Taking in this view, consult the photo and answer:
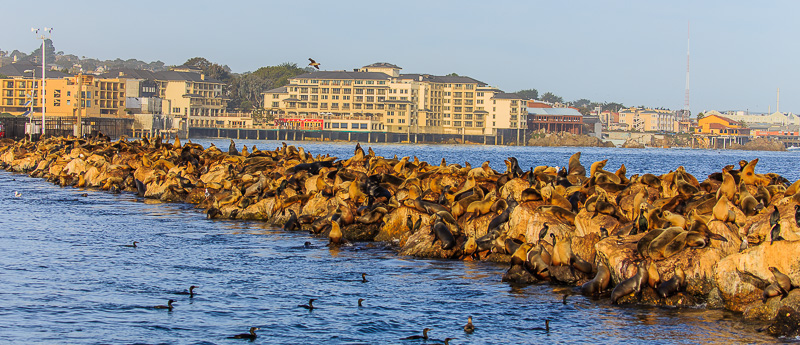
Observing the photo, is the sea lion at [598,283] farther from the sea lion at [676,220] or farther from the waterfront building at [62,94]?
the waterfront building at [62,94]

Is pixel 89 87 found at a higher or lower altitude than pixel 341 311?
higher

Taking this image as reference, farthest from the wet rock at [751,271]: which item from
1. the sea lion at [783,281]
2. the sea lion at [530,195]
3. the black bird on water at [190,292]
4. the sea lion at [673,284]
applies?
the black bird on water at [190,292]

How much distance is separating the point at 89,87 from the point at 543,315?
16125 cm

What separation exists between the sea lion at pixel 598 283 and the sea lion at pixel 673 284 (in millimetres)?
1131

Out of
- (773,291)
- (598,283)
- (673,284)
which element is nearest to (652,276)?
(673,284)

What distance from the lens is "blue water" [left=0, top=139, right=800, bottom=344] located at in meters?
14.0

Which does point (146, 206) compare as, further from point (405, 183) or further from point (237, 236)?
point (405, 183)

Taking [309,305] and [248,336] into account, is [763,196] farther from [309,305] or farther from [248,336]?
[248,336]

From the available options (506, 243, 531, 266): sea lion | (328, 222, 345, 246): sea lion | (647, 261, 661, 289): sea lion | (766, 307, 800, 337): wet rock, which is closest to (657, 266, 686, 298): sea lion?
(647, 261, 661, 289): sea lion

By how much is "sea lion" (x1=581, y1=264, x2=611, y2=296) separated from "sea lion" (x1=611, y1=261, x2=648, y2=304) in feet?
2.11

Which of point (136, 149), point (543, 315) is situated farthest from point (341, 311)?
point (136, 149)

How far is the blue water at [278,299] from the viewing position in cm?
1400

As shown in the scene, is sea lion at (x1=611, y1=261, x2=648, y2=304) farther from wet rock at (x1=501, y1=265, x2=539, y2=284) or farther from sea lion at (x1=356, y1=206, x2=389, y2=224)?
sea lion at (x1=356, y1=206, x2=389, y2=224)

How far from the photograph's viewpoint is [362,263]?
2059 centimetres
